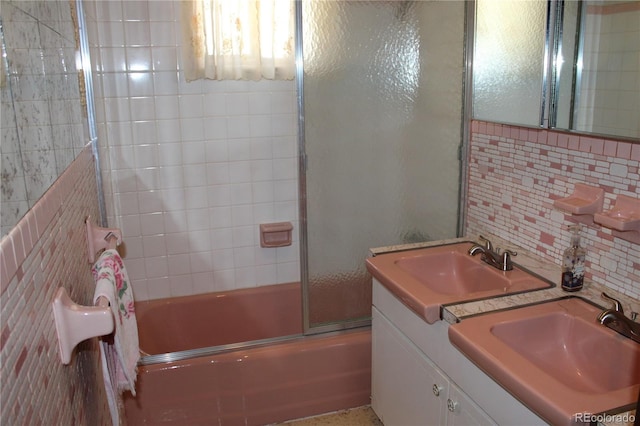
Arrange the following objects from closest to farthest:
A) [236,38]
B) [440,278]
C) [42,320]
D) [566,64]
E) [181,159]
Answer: [42,320]
[566,64]
[440,278]
[236,38]
[181,159]

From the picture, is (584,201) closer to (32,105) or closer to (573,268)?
(573,268)

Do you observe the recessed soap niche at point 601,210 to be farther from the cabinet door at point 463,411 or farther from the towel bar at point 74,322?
the towel bar at point 74,322

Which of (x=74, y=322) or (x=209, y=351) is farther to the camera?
(x=209, y=351)

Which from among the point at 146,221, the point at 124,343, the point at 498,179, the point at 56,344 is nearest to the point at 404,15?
the point at 498,179

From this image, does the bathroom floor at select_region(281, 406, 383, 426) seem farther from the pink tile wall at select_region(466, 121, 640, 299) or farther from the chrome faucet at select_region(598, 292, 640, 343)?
the chrome faucet at select_region(598, 292, 640, 343)

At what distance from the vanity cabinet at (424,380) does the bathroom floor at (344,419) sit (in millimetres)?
244

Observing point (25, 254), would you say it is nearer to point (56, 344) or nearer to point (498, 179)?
point (56, 344)

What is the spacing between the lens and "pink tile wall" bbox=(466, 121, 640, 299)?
170 cm

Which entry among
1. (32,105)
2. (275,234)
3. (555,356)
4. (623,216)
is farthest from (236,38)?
(555,356)

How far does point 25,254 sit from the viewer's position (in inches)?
32.7

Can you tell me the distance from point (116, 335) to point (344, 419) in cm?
163

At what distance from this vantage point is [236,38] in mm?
2648

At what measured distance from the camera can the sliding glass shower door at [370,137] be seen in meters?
2.39

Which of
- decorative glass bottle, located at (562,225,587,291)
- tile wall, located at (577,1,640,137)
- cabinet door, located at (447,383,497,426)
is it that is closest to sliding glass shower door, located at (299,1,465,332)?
tile wall, located at (577,1,640,137)
